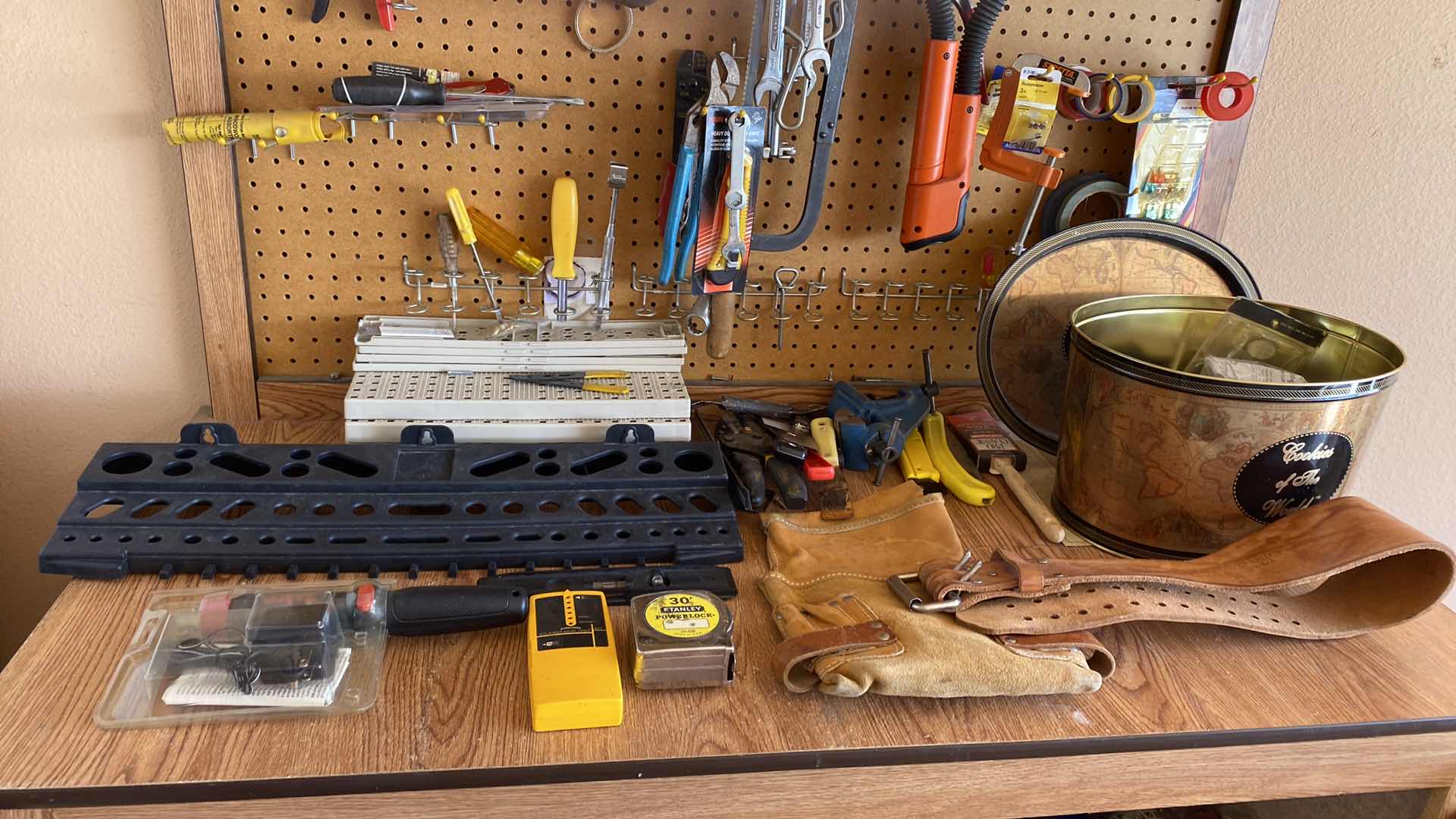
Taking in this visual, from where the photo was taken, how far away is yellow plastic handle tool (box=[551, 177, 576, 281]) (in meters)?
1.17

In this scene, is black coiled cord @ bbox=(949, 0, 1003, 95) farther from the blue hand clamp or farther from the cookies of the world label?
the cookies of the world label

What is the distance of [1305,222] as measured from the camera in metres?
1.47

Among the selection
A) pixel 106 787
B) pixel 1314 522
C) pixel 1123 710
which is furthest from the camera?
pixel 1314 522

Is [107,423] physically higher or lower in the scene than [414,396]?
lower

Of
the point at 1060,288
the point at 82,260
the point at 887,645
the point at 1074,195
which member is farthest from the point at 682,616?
the point at 82,260

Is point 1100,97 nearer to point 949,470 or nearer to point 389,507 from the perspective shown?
point 949,470

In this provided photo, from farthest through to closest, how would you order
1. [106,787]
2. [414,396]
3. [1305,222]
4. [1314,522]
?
[1305,222], [414,396], [1314,522], [106,787]

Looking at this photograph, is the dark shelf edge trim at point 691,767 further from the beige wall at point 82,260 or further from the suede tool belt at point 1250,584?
the beige wall at point 82,260

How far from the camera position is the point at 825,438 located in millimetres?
1215

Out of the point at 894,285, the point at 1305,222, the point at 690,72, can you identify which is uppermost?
the point at 690,72

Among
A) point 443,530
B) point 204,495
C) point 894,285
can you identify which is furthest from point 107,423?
point 894,285

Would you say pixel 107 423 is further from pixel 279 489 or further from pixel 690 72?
pixel 690 72

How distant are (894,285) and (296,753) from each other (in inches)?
37.2

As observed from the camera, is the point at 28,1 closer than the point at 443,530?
No
